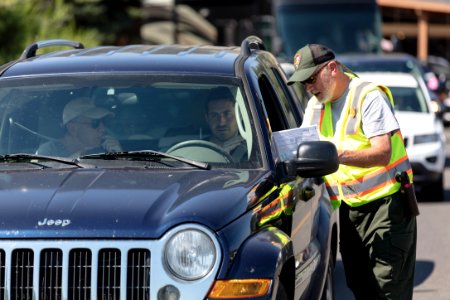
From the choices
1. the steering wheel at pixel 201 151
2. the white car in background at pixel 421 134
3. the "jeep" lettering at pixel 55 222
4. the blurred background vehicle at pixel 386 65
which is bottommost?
the "jeep" lettering at pixel 55 222

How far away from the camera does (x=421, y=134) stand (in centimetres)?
1606

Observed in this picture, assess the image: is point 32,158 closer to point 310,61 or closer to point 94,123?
point 94,123

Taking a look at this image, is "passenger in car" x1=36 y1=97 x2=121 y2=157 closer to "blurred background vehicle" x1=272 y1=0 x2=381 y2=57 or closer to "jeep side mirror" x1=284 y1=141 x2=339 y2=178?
"jeep side mirror" x1=284 y1=141 x2=339 y2=178

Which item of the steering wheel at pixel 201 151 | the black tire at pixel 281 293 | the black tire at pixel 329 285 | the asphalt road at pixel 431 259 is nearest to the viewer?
the black tire at pixel 281 293

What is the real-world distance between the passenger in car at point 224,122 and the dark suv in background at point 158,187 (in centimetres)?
3

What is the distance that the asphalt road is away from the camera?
9.38 m

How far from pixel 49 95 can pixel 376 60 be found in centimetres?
1188

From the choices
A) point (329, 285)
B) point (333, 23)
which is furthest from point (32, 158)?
point (333, 23)

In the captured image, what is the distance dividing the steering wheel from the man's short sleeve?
2.93 ft

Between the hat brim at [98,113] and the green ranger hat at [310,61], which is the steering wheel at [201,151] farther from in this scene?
the green ranger hat at [310,61]

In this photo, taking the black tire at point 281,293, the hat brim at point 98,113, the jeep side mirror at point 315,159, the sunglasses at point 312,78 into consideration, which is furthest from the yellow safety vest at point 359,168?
the black tire at point 281,293

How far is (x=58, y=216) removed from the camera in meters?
5.07

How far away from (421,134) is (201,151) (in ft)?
33.7

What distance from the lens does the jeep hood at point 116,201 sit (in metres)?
5.00
